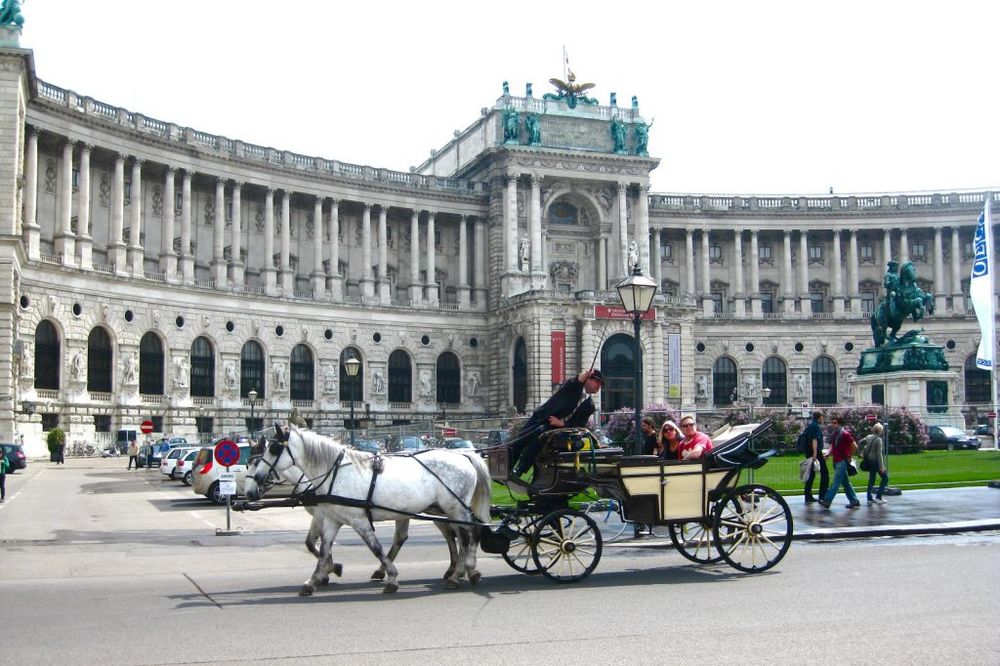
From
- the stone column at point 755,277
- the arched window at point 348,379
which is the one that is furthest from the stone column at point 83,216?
the stone column at point 755,277

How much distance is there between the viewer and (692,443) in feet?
57.5

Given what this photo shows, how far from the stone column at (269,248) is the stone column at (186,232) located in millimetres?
5791

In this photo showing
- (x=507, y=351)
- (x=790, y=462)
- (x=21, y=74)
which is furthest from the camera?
(x=507, y=351)

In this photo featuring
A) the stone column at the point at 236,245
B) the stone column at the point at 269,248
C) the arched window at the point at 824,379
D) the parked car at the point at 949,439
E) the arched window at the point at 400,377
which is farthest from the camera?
the arched window at the point at 824,379

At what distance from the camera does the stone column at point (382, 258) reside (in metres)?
78.0

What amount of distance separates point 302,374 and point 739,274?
38.1m

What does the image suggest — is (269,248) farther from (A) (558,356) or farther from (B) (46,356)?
(A) (558,356)

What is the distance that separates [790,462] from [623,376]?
119ft

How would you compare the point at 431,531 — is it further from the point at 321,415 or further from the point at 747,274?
the point at 747,274

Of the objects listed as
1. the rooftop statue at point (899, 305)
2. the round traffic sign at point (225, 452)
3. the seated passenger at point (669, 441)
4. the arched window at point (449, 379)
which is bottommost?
the round traffic sign at point (225, 452)

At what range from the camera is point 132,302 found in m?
63.7

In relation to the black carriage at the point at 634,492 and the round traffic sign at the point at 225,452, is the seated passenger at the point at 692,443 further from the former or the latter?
the round traffic sign at the point at 225,452

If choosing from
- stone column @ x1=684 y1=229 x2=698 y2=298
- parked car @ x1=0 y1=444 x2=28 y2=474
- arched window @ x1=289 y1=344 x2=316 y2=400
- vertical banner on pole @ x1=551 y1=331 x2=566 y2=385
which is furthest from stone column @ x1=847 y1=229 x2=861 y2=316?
parked car @ x1=0 y1=444 x2=28 y2=474

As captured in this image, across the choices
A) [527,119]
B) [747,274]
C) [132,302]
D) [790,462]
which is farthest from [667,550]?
[747,274]
